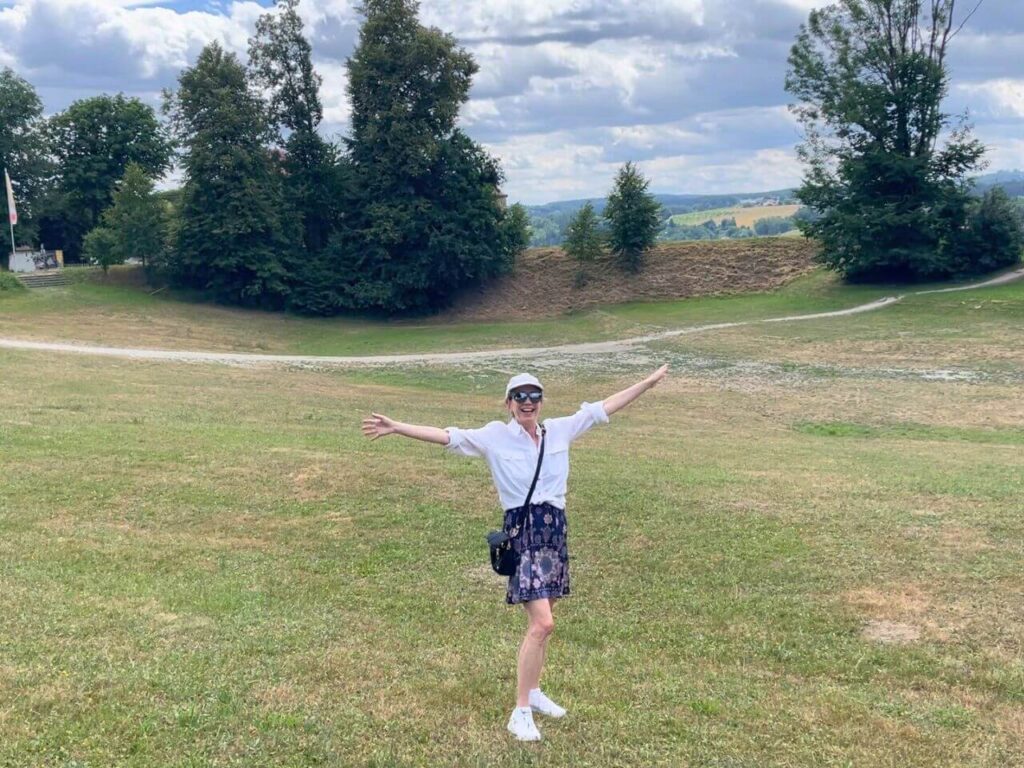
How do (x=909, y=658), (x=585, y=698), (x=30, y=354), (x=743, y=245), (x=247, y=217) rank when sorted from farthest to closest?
(x=743, y=245) < (x=247, y=217) < (x=30, y=354) < (x=909, y=658) < (x=585, y=698)

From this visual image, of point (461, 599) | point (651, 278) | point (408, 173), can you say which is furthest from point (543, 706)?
point (651, 278)

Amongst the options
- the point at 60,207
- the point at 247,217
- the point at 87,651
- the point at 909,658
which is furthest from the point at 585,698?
the point at 60,207

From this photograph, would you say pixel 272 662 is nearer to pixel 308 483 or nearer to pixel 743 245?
pixel 308 483

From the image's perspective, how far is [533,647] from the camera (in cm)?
555

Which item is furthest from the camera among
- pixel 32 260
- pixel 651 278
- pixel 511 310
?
pixel 32 260

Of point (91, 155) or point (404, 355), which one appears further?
point (91, 155)

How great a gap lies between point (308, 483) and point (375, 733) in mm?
7245

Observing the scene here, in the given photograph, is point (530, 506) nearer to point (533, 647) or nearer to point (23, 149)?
point (533, 647)

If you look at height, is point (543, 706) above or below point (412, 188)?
below

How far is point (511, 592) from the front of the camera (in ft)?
18.4

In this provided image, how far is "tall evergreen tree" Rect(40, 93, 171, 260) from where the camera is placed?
2421 inches

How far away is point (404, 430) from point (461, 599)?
125 inches

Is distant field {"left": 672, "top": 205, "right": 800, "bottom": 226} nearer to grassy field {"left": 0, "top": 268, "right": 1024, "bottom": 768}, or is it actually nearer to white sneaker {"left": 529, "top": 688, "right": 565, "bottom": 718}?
grassy field {"left": 0, "top": 268, "right": 1024, "bottom": 768}

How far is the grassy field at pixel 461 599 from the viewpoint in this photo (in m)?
5.44
